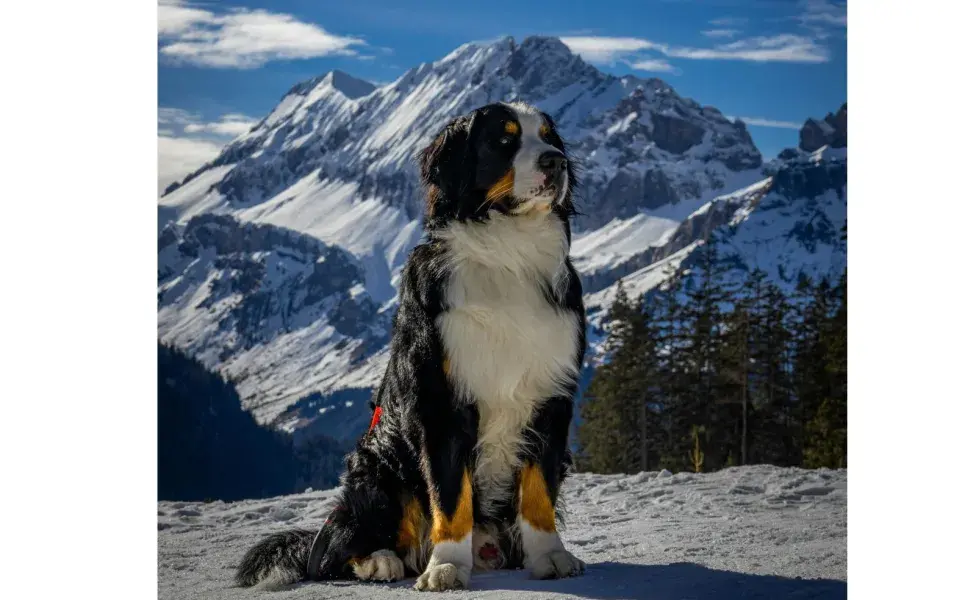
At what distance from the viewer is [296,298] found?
459 inches

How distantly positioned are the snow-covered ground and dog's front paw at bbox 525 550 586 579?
3 cm

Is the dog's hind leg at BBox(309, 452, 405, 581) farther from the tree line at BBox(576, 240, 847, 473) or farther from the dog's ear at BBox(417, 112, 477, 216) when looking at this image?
the tree line at BBox(576, 240, 847, 473)

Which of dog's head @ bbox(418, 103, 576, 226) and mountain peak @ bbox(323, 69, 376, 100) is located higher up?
mountain peak @ bbox(323, 69, 376, 100)

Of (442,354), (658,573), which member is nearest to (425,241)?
(442,354)

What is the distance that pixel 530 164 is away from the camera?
265cm

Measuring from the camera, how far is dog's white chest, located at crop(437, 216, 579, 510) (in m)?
2.66

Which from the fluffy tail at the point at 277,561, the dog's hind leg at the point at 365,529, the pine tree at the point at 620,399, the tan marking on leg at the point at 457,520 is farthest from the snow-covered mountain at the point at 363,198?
the tan marking on leg at the point at 457,520

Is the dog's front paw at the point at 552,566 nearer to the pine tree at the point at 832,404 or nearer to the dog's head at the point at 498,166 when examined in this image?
the dog's head at the point at 498,166

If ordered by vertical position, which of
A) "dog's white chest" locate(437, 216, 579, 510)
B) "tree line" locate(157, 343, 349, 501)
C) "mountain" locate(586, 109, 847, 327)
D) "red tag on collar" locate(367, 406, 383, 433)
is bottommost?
"tree line" locate(157, 343, 349, 501)

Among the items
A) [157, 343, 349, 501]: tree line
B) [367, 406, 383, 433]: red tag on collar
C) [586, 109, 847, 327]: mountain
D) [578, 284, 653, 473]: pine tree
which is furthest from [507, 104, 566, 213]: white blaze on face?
[578, 284, 653, 473]: pine tree

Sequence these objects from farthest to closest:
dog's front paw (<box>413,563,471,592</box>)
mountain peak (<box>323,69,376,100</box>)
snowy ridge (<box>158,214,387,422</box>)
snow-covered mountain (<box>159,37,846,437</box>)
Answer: snowy ridge (<box>158,214,387,422</box>) < snow-covered mountain (<box>159,37,846,437</box>) < mountain peak (<box>323,69,376,100</box>) < dog's front paw (<box>413,563,471,592</box>)

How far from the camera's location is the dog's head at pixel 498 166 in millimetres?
2666

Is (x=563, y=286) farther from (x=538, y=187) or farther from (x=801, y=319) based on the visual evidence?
(x=801, y=319)

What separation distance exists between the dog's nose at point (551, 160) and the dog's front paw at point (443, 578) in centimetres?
109
